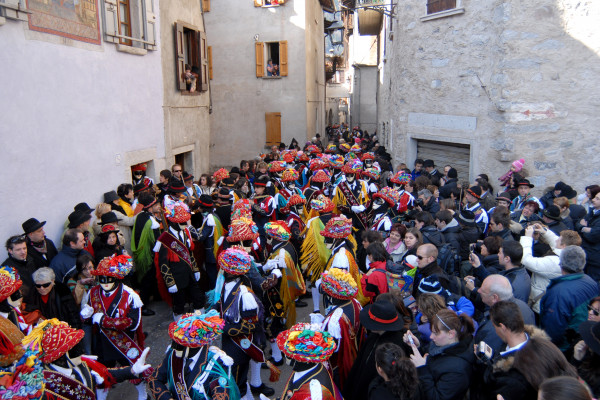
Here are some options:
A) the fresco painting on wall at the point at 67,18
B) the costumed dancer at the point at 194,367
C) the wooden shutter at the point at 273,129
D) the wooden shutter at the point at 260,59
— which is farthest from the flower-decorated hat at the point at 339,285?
the wooden shutter at the point at 260,59

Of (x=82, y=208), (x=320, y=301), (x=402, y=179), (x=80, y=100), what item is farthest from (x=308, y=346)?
(x=80, y=100)

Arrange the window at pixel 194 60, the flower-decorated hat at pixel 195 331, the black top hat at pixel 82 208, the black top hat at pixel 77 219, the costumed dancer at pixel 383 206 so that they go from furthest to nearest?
the window at pixel 194 60
the costumed dancer at pixel 383 206
the black top hat at pixel 82 208
the black top hat at pixel 77 219
the flower-decorated hat at pixel 195 331

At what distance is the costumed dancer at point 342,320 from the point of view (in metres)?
4.22

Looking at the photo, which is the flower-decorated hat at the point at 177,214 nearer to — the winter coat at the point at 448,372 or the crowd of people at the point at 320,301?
the crowd of people at the point at 320,301

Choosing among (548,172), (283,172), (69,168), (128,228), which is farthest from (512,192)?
(69,168)

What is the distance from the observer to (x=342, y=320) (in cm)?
422

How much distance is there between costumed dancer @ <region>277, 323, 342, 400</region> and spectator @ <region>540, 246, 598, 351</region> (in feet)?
7.19

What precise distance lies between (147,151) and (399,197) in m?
5.50

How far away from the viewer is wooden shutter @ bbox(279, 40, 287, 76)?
58.8 ft

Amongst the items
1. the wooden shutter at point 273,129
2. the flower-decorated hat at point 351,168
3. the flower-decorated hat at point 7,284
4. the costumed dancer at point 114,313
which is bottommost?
the costumed dancer at point 114,313

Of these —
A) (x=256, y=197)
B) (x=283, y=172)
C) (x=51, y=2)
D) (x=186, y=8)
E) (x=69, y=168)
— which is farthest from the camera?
(x=186, y=8)

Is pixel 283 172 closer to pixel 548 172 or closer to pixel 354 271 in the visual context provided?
pixel 354 271

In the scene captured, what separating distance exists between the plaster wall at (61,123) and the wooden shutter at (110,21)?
201 millimetres

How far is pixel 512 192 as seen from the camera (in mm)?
8570
